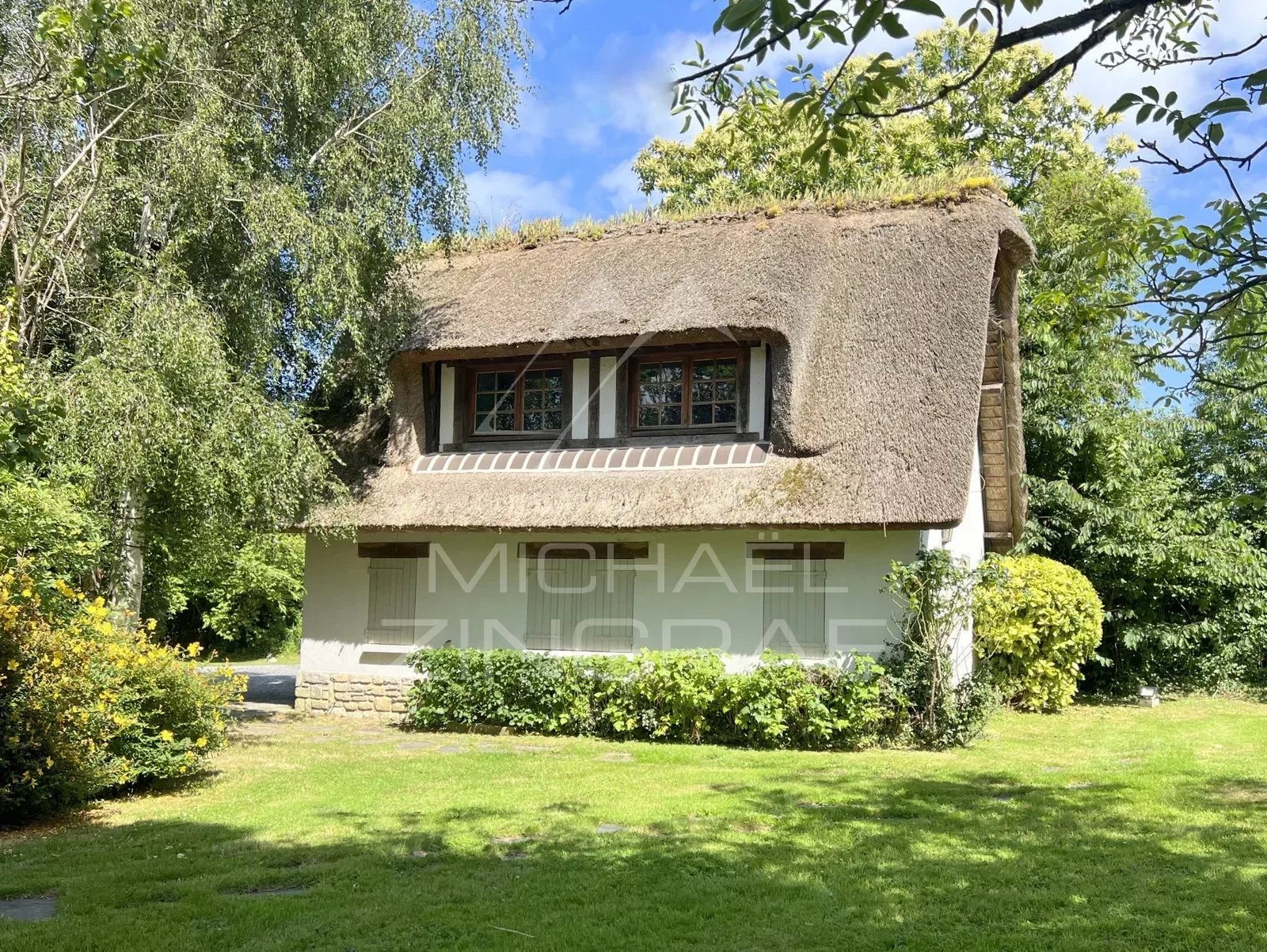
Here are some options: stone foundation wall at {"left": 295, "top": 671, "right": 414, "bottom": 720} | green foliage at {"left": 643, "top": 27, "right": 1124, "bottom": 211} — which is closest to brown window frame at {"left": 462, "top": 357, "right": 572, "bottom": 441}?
stone foundation wall at {"left": 295, "top": 671, "right": 414, "bottom": 720}

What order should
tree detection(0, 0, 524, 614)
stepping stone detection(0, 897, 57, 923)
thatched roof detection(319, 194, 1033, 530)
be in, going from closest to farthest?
stepping stone detection(0, 897, 57, 923) < tree detection(0, 0, 524, 614) < thatched roof detection(319, 194, 1033, 530)

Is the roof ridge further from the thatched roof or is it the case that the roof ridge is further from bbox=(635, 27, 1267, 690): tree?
bbox=(635, 27, 1267, 690): tree

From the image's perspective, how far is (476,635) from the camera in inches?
557

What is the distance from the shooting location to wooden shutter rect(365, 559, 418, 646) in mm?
14469

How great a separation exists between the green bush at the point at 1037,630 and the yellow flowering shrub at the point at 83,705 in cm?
961

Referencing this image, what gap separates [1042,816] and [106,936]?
6.25 m

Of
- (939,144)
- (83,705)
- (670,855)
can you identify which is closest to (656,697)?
(670,855)

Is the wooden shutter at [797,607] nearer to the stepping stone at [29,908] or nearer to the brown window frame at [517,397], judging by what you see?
the brown window frame at [517,397]

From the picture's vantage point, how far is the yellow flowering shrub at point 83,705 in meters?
7.64

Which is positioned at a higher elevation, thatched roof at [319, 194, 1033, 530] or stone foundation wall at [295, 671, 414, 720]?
thatched roof at [319, 194, 1033, 530]

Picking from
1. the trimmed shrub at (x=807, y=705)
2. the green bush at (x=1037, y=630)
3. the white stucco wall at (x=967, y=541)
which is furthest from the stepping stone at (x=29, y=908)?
the green bush at (x=1037, y=630)

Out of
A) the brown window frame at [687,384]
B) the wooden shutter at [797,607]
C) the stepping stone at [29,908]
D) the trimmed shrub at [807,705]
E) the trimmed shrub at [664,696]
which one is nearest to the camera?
the stepping stone at [29,908]

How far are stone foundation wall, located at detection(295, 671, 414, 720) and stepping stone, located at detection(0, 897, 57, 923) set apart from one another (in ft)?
27.0

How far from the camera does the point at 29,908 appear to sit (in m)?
5.69
